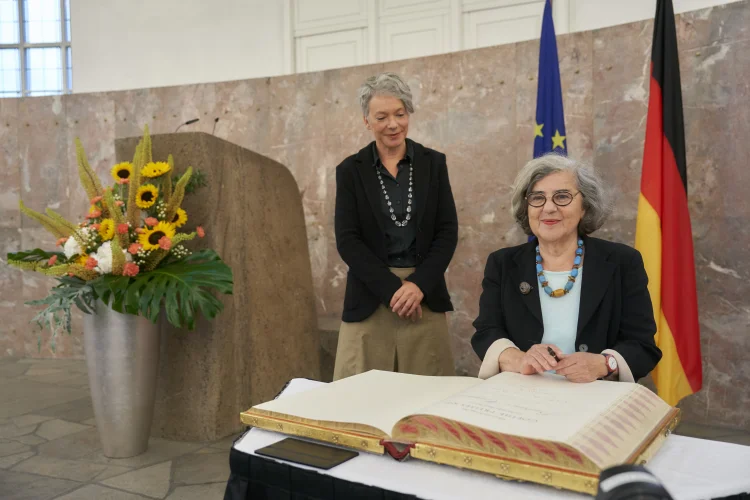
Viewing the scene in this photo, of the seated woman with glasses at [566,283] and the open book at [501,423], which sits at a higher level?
the seated woman with glasses at [566,283]

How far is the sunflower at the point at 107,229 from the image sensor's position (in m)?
2.97

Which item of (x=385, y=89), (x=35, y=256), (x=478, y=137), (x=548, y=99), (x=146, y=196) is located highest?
(x=548, y=99)

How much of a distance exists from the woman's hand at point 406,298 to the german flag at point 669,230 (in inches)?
65.1

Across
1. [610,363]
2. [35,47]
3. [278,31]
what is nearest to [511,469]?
[610,363]

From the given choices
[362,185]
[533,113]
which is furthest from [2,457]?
[533,113]

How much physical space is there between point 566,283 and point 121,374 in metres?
2.27

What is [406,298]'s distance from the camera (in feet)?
7.48

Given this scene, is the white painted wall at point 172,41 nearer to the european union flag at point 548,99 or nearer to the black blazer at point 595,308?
the european union flag at point 548,99

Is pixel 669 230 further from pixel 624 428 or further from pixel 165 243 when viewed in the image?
pixel 624 428

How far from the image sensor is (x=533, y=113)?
4.37m

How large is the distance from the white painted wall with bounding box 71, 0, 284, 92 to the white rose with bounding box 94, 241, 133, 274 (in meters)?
5.88

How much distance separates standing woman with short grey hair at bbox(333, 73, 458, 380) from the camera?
92.4 inches

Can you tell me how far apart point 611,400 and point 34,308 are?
6.26 metres

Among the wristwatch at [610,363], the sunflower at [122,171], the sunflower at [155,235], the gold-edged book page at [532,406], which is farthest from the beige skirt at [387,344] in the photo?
the sunflower at [122,171]
